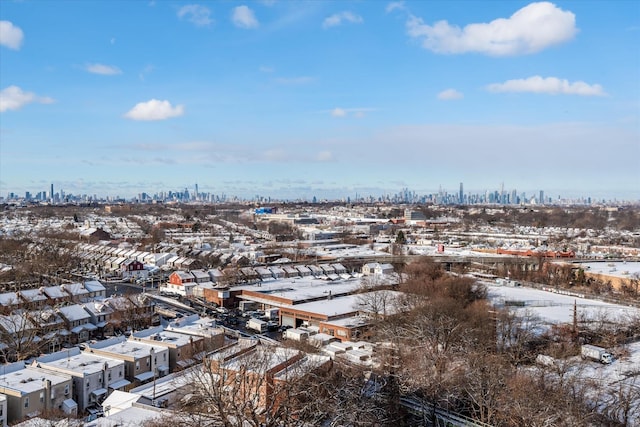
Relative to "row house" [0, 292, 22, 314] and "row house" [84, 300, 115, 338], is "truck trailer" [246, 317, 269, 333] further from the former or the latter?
"row house" [0, 292, 22, 314]

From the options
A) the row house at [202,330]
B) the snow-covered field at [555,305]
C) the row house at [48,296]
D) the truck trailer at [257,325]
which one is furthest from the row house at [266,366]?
the snow-covered field at [555,305]

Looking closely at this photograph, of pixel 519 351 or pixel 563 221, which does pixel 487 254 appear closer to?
pixel 519 351

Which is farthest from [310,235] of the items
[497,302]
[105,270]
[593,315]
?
[593,315]

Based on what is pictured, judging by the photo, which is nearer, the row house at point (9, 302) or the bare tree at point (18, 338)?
the bare tree at point (18, 338)

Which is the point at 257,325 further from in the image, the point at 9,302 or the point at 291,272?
the point at 291,272

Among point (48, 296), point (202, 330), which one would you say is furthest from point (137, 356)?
point (48, 296)

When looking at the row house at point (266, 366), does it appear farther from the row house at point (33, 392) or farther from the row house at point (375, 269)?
the row house at point (375, 269)

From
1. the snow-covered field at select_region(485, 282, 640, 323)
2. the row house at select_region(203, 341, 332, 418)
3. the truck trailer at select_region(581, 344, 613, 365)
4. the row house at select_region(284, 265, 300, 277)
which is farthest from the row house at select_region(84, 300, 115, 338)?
the truck trailer at select_region(581, 344, 613, 365)

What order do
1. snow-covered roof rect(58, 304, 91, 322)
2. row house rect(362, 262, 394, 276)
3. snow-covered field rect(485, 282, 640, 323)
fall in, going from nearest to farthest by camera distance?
snow-covered roof rect(58, 304, 91, 322) < snow-covered field rect(485, 282, 640, 323) < row house rect(362, 262, 394, 276)
